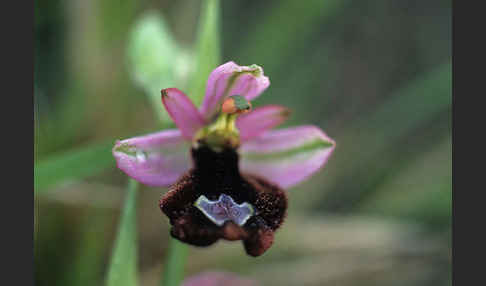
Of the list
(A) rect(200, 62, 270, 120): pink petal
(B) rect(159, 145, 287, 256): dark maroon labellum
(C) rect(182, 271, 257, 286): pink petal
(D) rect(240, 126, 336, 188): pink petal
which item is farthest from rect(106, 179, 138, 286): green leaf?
(C) rect(182, 271, 257, 286): pink petal

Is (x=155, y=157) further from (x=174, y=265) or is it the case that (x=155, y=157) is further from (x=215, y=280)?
(x=215, y=280)

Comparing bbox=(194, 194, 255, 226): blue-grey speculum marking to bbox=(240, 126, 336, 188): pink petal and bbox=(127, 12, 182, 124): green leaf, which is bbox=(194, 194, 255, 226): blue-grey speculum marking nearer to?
bbox=(240, 126, 336, 188): pink petal

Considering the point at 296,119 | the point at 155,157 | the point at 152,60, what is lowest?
the point at 155,157

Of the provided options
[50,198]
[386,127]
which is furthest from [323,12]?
[50,198]

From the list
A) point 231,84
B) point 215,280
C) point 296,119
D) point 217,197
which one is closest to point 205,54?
point 231,84

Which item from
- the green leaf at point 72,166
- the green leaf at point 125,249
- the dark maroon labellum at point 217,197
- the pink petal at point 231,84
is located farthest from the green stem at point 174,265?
the pink petal at point 231,84
